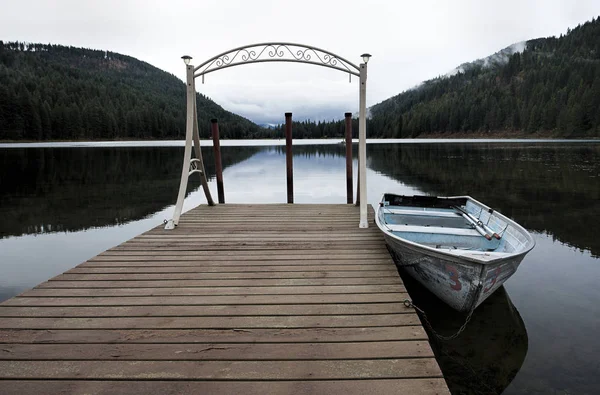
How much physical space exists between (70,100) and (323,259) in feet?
382

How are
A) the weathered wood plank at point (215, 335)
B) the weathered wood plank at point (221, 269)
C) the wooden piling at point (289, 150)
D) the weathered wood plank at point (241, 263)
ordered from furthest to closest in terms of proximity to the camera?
the wooden piling at point (289, 150) < the weathered wood plank at point (241, 263) < the weathered wood plank at point (221, 269) < the weathered wood plank at point (215, 335)

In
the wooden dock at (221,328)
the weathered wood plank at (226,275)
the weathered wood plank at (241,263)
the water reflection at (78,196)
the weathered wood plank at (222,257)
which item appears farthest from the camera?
the water reflection at (78,196)

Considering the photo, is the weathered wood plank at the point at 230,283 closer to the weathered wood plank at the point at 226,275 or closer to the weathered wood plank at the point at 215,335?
the weathered wood plank at the point at 226,275

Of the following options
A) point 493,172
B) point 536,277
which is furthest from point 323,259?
point 493,172

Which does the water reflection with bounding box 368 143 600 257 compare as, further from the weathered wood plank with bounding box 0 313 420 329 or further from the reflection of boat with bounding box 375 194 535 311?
the weathered wood plank with bounding box 0 313 420 329

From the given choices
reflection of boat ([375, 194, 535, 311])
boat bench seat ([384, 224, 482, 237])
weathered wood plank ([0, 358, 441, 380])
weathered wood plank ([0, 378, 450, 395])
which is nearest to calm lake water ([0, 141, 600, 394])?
reflection of boat ([375, 194, 535, 311])

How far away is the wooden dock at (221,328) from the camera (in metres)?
2.43

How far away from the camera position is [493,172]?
22344 millimetres

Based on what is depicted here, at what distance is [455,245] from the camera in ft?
17.7

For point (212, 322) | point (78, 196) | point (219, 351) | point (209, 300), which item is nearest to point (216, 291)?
point (209, 300)

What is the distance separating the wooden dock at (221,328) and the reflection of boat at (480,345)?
3.22 ft

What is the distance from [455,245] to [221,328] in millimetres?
3700

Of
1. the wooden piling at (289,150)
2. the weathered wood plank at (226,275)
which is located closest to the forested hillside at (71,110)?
the wooden piling at (289,150)

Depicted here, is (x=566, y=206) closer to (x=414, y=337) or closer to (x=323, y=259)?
(x=323, y=259)
